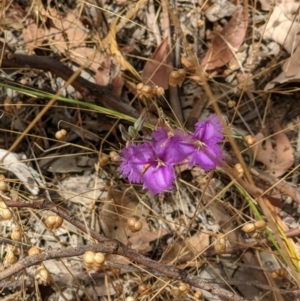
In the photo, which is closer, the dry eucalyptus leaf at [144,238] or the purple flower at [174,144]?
the purple flower at [174,144]

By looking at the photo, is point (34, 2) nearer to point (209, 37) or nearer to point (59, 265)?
point (209, 37)

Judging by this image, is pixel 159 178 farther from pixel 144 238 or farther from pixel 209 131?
pixel 144 238

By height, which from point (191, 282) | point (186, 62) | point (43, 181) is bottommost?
point (43, 181)

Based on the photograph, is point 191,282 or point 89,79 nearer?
point 191,282

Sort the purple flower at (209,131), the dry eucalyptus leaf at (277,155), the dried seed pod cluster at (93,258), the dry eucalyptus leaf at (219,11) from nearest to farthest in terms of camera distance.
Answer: the dried seed pod cluster at (93,258) < the purple flower at (209,131) < the dry eucalyptus leaf at (277,155) < the dry eucalyptus leaf at (219,11)

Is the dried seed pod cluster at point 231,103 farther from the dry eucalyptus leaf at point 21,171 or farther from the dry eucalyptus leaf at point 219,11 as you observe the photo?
the dry eucalyptus leaf at point 21,171

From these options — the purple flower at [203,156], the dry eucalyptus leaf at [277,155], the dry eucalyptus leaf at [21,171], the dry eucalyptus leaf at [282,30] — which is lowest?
the dry eucalyptus leaf at [21,171]

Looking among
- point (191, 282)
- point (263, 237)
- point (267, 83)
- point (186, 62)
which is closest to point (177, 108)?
point (186, 62)

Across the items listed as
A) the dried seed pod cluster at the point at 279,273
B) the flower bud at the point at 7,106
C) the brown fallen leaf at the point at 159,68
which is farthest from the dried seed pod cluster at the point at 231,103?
the flower bud at the point at 7,106

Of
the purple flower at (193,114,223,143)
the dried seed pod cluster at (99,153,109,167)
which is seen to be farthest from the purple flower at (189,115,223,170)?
the dried seed pod cluster at (99,153,109,167)
